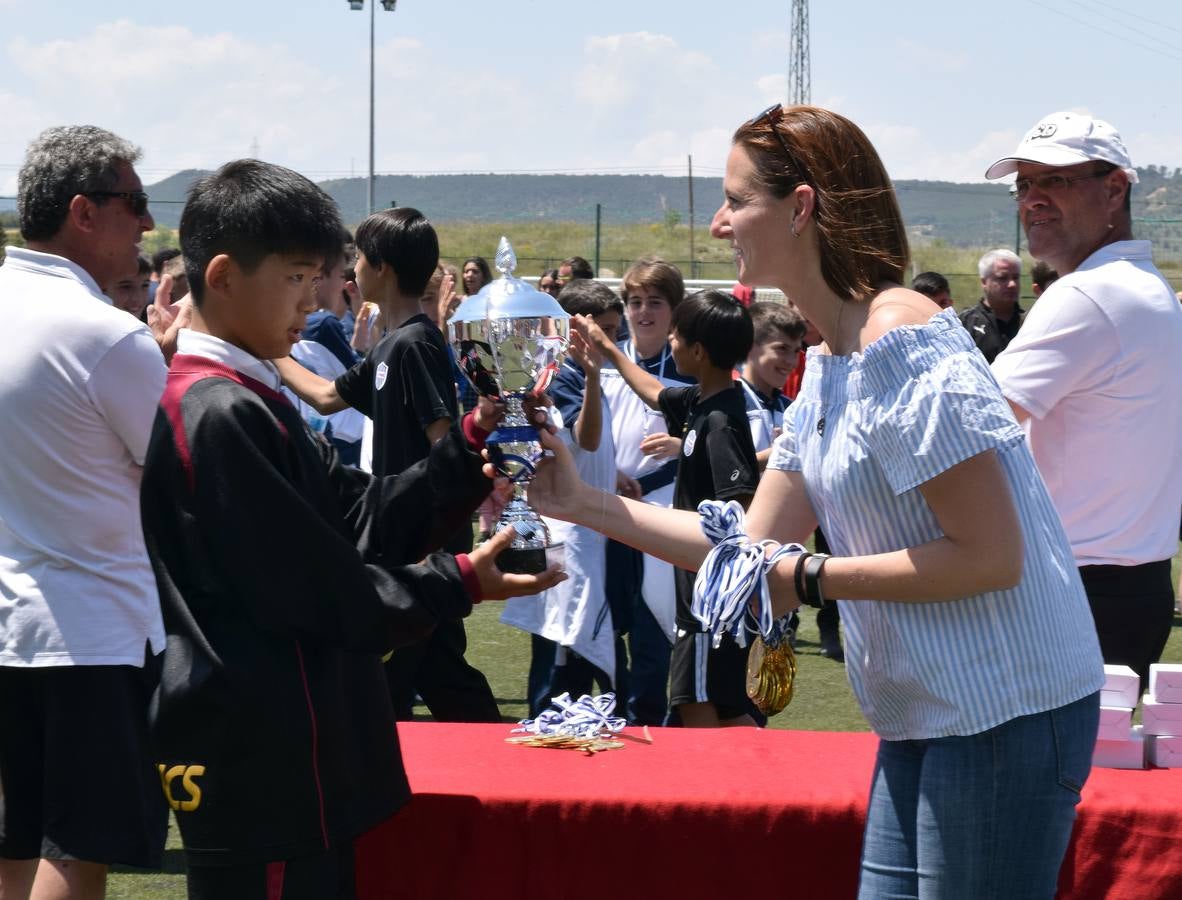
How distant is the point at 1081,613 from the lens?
212 cm

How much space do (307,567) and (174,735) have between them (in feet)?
1.20

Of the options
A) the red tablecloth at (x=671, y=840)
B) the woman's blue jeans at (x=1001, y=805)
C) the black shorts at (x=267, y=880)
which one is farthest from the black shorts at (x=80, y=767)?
the woman's blue jeans at (x=1001, y=805)

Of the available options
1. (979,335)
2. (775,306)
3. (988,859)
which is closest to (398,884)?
(988,859)

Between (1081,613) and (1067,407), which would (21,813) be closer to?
(1081,613)

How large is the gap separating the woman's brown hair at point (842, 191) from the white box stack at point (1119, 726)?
1.38 meters

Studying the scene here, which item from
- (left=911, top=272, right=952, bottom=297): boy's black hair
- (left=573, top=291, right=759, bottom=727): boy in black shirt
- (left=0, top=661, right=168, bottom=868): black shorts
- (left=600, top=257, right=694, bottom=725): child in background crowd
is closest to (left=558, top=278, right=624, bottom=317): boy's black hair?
(left=600, top=257, right=694, bottom=725): child in background crowd

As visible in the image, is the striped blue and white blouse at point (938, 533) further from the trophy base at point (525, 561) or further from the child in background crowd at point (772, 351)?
the child in background crowd at point (772, 351)

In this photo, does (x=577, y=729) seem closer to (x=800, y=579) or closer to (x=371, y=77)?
(x=800, y=579)

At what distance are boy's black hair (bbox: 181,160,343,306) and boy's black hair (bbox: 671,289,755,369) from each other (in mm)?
2339

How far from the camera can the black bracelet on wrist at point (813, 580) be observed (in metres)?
2.05

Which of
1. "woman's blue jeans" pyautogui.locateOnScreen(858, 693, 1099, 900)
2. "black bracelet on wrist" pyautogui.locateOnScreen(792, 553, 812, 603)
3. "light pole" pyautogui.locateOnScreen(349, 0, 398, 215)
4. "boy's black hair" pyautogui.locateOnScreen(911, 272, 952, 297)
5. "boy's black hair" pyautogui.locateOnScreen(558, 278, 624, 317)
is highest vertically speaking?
"light pole" pyautogui.locateOnScreen(349, 0, 398, 215)

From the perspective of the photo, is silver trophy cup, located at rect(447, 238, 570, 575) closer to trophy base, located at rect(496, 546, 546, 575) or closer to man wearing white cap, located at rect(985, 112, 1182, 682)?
trophy base, located at rect(496, 546, 546, 575)

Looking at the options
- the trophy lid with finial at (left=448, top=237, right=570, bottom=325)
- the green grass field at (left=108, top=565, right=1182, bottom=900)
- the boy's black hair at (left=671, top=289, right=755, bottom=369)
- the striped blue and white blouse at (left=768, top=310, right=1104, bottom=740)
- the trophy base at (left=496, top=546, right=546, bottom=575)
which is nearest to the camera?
the striped blue and white blouse at (left=768, top=310, right=1104, bottom=740)

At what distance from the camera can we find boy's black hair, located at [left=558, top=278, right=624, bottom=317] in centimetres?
633
